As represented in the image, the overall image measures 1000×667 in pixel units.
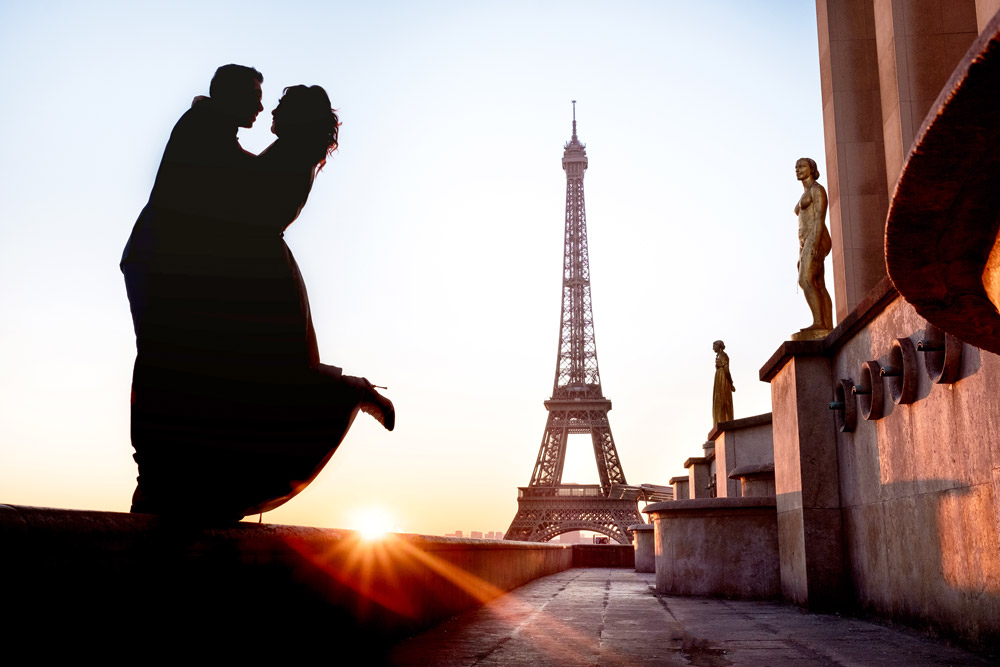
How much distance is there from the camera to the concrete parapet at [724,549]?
10242mm

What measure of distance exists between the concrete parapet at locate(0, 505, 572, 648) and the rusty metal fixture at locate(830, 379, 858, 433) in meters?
4.73

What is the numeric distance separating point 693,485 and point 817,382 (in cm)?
1329

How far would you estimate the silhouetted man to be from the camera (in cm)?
249

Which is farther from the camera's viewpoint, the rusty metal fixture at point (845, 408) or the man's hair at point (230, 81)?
the rusty metal fixture at point (845, 408)

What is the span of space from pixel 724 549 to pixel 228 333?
29.4 feet

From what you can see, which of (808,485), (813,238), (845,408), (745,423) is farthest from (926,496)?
(745,423)

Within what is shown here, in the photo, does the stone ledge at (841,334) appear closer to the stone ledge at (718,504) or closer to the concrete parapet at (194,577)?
the stone ledge at (718,504)

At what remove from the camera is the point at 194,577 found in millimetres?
2529

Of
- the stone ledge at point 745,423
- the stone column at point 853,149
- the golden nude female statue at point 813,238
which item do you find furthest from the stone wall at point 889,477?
the stone column at point 853,149

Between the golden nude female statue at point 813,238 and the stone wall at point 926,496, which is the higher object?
the golden nude female statue at point 813,238

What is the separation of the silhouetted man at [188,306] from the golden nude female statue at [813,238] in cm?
923

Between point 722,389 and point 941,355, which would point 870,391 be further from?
point 722,389

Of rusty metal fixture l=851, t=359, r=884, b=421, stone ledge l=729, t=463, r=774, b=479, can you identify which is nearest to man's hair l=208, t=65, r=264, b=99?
rusty metal fixture l=851, t=359, r=884, b=421

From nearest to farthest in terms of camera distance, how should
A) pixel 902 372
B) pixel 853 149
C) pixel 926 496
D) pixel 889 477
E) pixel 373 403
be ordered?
pixel 373 403
pixel 926 496
pixel 902 372
pixel 889 477
pixel 853 149
